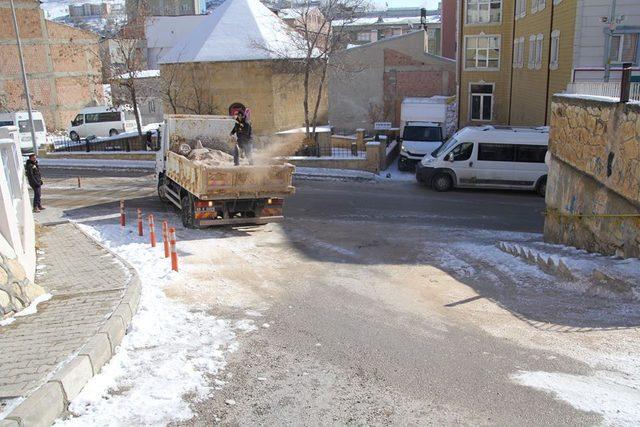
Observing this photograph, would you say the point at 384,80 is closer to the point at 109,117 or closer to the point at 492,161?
the point at 492,161

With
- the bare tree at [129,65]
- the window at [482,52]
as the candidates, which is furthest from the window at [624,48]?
the bare tree at [129,65]

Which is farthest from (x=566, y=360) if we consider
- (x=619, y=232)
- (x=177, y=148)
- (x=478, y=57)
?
(x=478, y=57)

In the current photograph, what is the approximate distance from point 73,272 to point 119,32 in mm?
30278

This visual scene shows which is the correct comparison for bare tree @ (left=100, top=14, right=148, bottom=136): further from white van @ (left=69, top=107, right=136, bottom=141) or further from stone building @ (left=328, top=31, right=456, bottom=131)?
stone building @ (left=328, top=31, right=456, bottom=131)

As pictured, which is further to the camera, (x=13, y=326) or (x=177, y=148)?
(x=177, y=148)

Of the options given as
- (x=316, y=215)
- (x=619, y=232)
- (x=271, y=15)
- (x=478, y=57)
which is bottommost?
(x=316, y=215)

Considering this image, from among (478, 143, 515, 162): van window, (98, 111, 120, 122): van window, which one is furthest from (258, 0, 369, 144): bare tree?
(98, 111, 120, 122): van window

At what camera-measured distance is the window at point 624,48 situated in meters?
19.8

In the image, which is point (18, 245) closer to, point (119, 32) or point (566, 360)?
point (566, 360)

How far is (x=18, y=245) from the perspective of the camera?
839cm

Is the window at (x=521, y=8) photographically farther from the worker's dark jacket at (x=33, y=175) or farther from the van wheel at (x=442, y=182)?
the worker's dark jacket at (x=33, y=175)

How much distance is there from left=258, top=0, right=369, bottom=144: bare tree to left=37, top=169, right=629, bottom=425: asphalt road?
16.3 meters

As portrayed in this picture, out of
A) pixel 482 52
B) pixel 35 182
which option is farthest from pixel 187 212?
pixel 482 52

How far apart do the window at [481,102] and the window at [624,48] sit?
15922 mm
